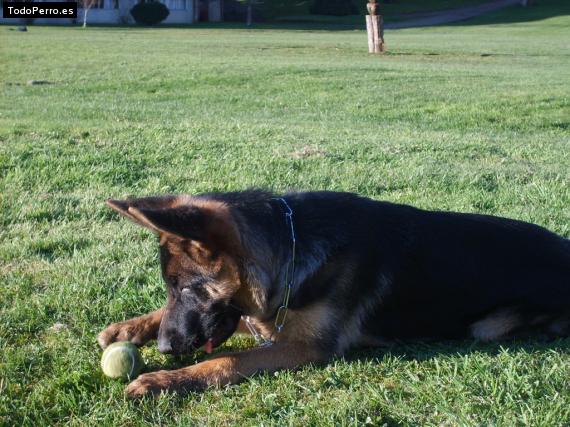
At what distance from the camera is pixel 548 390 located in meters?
3.55

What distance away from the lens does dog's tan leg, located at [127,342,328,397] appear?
3.61m

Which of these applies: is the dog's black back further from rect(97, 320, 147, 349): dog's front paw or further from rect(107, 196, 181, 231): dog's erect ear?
rect(97, 320, 147, 349): dog's front paw

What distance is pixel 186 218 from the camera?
3580mm

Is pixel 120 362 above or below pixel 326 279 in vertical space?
below

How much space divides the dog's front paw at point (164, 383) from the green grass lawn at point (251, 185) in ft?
0.21

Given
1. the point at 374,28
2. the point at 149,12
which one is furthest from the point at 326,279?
the point at 149,12

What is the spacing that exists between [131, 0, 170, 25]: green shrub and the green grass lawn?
42480 millimetres

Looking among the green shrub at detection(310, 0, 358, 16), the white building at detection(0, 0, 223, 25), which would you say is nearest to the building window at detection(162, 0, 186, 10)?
the white building at detection(0, 0, 223, 25)

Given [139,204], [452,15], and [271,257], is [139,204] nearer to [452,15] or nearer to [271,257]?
[271,257]

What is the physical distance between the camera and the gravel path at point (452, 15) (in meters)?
60.5

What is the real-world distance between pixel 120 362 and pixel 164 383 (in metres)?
0.29

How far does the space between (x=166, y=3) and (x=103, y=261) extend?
66186 millimetres

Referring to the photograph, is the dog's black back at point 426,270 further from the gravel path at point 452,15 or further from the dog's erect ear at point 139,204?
the gravel path at point 452,15

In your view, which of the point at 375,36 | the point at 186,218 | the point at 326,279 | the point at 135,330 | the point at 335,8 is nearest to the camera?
the point at 186,218
